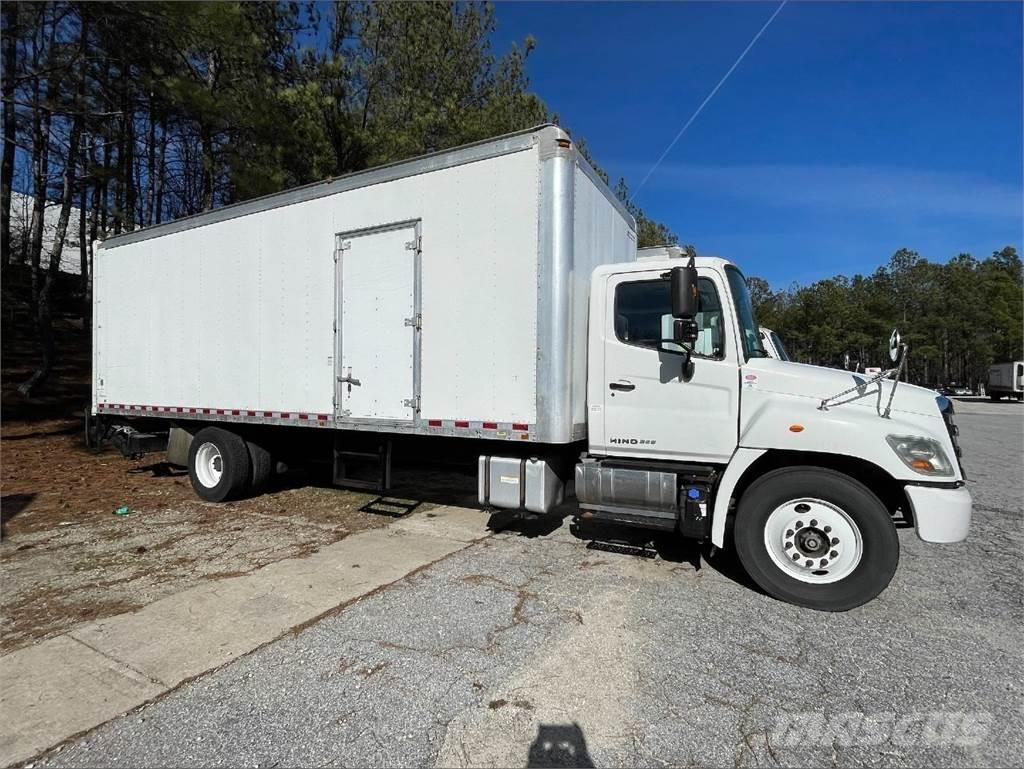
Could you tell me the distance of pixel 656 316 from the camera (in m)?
4.70

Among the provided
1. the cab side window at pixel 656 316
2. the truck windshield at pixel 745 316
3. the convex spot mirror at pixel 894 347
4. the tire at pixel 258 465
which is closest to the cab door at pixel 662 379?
the cab side window at pixel 656 316

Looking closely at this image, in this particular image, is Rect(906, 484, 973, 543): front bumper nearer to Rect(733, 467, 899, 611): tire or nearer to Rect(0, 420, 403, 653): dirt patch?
Rect(733, 467, 899, 611): tire

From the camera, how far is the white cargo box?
4.72 meters

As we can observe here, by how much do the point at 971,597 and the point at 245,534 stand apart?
6279 mm

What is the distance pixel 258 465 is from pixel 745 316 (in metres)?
5.78

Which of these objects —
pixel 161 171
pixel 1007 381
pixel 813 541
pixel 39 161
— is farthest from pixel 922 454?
pixel 1007 381

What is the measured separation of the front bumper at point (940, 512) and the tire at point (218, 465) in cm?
670

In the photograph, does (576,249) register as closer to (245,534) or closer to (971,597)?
(971,597)

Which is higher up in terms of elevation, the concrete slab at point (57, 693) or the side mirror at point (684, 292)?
the side mirror at point (684, 292)

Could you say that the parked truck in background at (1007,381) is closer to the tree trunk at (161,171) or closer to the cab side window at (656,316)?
the cab side window at (656,316)

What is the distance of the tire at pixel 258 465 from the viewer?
7125 millimetres

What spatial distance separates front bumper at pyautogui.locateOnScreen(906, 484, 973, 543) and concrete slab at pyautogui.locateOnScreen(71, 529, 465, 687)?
360 cm

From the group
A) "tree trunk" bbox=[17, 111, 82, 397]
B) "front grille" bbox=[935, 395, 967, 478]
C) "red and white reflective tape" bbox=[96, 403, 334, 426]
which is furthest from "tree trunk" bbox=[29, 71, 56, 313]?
"front grille" bbox=[935, 395, 967, 478]

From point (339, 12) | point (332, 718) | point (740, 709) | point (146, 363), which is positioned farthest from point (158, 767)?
point (339, 12)
